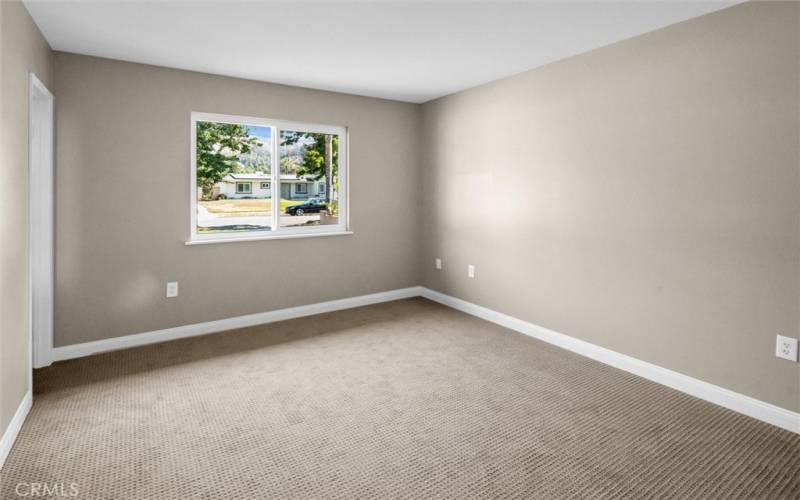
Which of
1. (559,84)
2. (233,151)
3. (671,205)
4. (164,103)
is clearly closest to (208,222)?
(233,151)

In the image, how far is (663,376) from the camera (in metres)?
3.07

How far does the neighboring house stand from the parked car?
0.05 m

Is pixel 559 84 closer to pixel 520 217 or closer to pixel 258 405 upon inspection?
pixel 520 217

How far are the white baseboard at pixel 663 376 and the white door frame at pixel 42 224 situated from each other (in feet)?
12.0

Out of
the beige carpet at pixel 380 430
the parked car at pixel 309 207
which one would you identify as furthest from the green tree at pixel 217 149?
the beige carpet at pixel 380 430

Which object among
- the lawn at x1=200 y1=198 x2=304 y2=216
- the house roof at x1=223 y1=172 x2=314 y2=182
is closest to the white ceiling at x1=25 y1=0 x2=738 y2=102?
the house roof at x1=223 y1=172 x2=314 y2=182

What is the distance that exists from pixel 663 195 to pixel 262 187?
3.43 meters

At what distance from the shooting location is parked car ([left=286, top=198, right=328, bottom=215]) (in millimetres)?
4676

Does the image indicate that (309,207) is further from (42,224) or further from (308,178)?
(42,224)

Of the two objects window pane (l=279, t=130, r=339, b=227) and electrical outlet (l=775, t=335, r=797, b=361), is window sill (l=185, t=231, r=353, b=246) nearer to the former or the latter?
window pane (l=279, t=130, r=339, b=227)

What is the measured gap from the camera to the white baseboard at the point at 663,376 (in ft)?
8.40

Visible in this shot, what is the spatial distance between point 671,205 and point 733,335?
88 cm

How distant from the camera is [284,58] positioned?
140 inches

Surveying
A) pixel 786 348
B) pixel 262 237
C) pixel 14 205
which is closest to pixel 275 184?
pixel 262 237
